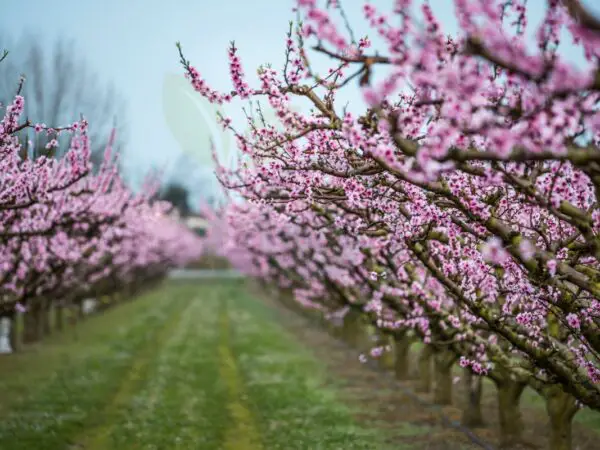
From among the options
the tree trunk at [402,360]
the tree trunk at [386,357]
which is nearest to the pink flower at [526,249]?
the tree trunk at [402,360]

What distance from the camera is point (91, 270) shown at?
3369 centimetres

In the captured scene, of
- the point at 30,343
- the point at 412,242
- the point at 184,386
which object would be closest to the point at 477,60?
the point at 412,242

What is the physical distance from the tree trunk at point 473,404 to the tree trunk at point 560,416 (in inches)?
118

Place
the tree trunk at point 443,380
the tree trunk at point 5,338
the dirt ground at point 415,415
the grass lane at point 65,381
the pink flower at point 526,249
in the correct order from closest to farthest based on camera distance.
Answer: the pink flower at point 526,249 → the dirt ground at point 415,415 → the grass lane at point 65,381 → the tree trunk at point 443,380 → the tree trunk at point 5,338

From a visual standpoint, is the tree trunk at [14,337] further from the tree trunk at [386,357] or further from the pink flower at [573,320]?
the pink flower at [573,320]

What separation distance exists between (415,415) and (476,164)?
10.2 meters

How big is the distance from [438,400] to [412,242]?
10.2 m

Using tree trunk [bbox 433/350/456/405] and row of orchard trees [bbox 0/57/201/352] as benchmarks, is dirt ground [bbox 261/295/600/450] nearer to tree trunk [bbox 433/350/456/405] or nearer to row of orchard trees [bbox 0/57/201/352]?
tree trunk [bbox 433/350/456/405]

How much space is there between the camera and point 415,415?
16891 millimetres

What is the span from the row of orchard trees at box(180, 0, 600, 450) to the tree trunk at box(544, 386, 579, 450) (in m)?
0.02

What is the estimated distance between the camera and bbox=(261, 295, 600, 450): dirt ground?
46.9 ft

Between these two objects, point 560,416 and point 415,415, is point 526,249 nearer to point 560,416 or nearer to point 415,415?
point 560,416

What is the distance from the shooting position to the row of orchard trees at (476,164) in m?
5.32

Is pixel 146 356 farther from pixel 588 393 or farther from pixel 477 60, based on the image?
pixel 477 60
